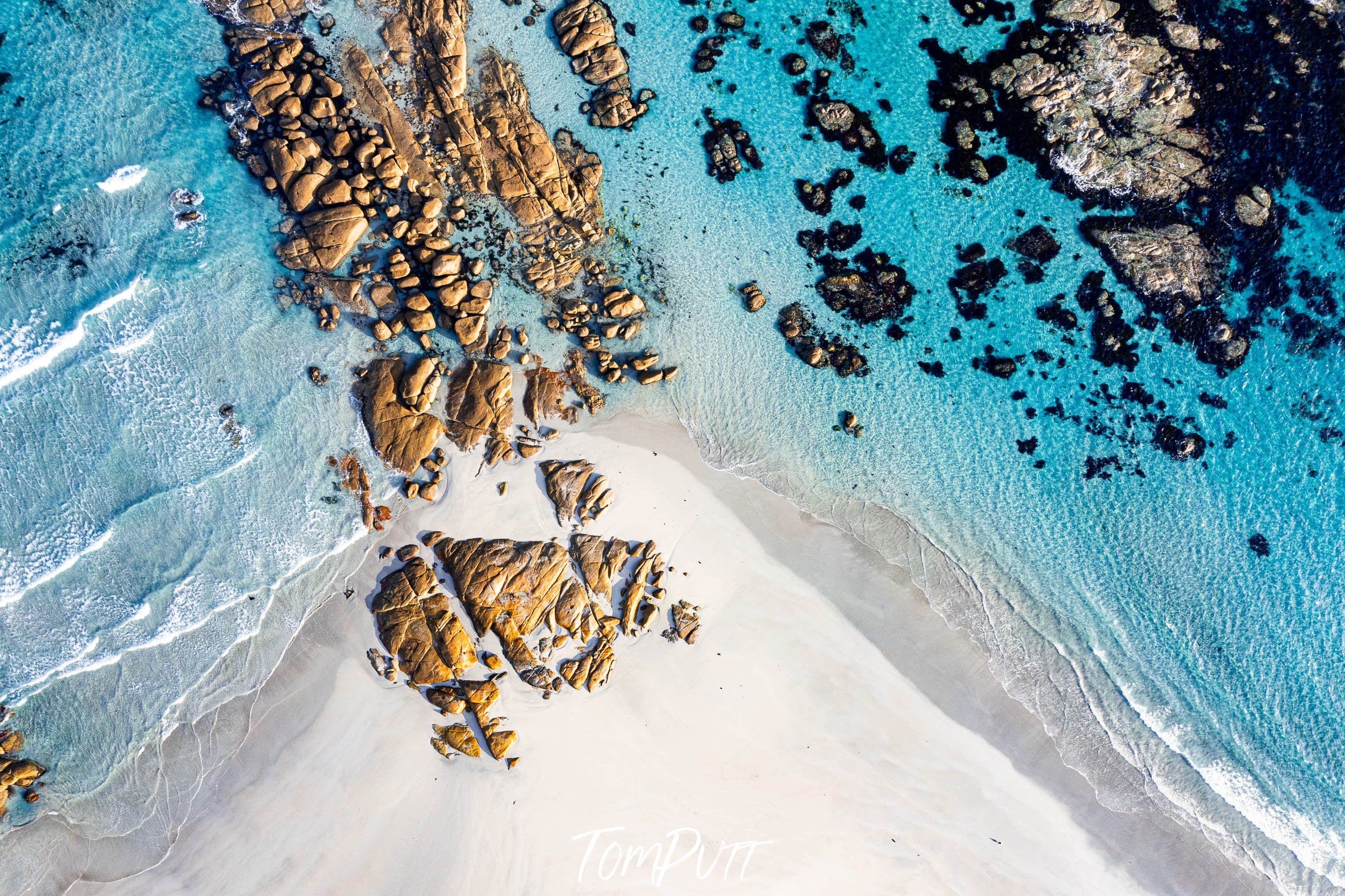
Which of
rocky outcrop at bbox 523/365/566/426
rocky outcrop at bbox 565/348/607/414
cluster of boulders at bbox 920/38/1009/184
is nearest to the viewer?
rocky outcrop at bbox 523/365/566/426

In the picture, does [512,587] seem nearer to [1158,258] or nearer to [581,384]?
[581,384]

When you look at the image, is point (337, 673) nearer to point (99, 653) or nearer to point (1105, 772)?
point (99, 653)

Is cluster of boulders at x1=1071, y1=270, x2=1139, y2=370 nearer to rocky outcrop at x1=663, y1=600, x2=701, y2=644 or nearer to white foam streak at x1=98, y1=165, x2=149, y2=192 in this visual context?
rocky outcrop at x1=663, y1=600, x2=701, y2=644

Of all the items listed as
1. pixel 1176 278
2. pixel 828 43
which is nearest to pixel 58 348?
pixel 828 43

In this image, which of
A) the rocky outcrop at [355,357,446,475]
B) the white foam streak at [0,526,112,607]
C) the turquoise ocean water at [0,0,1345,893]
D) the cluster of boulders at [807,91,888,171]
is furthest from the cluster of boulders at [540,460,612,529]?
the white foam streak at [0,526,112,607]

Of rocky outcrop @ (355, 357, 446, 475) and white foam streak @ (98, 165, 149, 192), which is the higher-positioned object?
white foam streak @ (98, 165, 149, 192)

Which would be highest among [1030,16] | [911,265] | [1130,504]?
[1030,16]

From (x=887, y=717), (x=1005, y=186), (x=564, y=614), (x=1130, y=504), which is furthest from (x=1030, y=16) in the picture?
(x=564, y=614)
